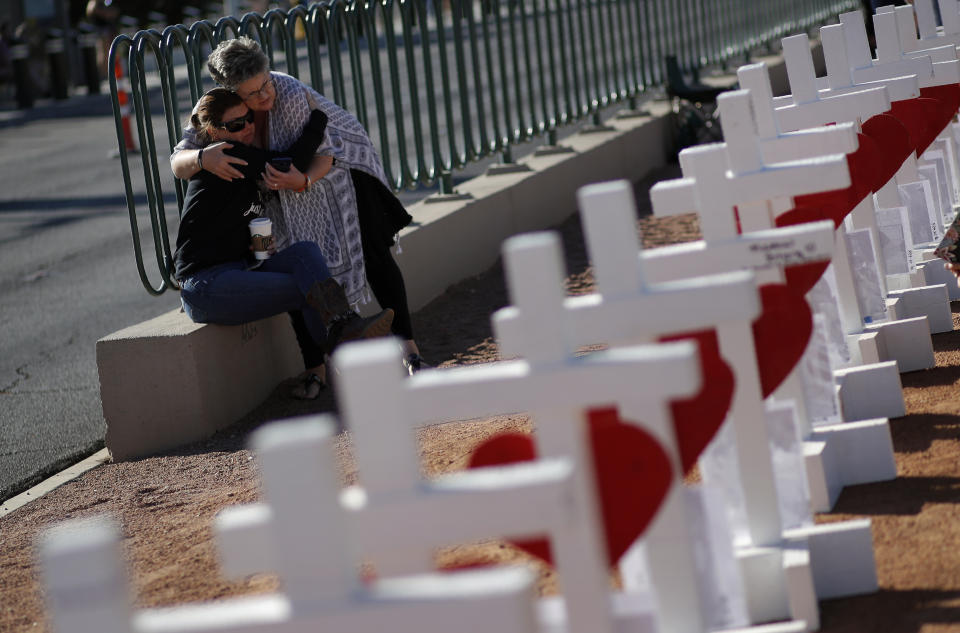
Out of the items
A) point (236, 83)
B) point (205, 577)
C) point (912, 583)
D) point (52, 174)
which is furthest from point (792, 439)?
point (52, 174)

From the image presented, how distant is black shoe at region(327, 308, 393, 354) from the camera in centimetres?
613

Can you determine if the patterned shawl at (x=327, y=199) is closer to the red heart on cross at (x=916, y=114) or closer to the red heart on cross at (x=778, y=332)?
the red heart on cross at (x=916, y=114)

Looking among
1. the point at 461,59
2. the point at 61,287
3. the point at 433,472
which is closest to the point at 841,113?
the point at 433,472

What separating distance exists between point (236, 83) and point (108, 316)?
11.1 feet

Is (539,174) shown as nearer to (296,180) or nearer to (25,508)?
(296,180)

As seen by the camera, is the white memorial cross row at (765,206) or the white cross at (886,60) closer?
the white memorial cross row at (765,206)

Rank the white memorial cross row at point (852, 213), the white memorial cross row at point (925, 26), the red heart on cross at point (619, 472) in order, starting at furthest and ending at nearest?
1. the white memorial cross row at point (925, 26)
2. the white memorial cross row at point (852, 213)
3. the red heart on cross at point (619, 472)

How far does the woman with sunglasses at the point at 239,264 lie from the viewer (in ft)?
20.2

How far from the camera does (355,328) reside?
242 inches

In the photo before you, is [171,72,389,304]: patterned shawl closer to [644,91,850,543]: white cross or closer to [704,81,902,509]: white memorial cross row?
[704,81,902,509]: white memorial cross row

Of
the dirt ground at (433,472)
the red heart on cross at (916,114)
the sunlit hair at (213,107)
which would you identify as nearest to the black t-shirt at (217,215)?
the sunlit hair at (213,107)

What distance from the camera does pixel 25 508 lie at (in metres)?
5.52

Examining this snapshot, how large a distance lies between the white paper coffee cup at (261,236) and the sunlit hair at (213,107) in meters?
0.45

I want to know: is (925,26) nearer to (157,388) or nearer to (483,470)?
(157,388)
